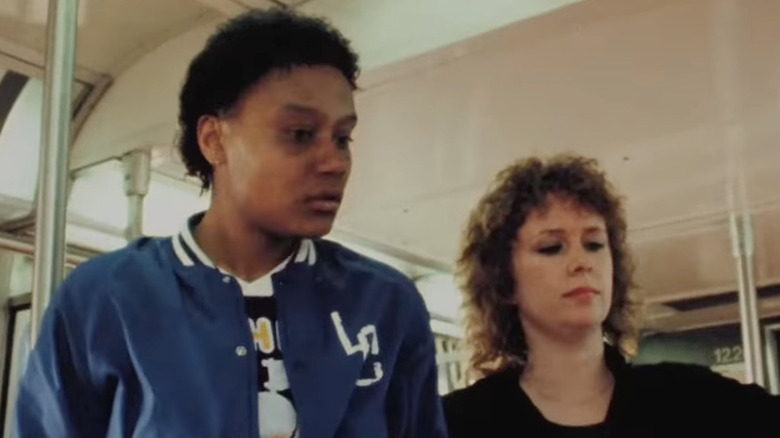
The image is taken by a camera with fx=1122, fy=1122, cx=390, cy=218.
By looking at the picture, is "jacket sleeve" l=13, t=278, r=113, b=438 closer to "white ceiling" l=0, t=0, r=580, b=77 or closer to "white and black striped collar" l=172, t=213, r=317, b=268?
"white and black striped collar" l=172, t=213, r=317, b=268

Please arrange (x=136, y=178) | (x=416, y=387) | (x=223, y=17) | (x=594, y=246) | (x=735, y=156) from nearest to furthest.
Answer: (x=416, y=387) < (x=594, y=246) < (x=223, y=17) < (x=136, y=178) < (x=735, y=156)

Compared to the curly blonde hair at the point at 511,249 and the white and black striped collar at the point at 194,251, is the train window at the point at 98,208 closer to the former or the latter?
the curly blonde hair at the point at 511,249

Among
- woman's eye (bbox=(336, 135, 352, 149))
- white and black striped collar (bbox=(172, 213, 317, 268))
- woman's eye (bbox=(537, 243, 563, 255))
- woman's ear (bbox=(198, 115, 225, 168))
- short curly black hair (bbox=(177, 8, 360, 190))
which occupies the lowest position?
white and black striped collar (bbox=(172, 213, 317, 268))

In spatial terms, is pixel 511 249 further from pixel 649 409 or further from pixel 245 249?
pixel 245 249

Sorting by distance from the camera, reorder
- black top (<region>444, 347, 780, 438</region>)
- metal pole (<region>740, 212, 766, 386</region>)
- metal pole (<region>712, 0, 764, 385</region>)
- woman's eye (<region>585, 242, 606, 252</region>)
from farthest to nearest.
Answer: metal pole (<region>740, 212, 766, 386</region>) < metal pole (<region>712, 0, 764, 385</region>) < woman's eye (<region>585, 242, 606, 252</region>) < black top (<region>444, 347, 780, 438</region>)

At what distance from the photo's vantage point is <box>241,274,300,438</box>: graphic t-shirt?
102 cm

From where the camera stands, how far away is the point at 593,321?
1.55m

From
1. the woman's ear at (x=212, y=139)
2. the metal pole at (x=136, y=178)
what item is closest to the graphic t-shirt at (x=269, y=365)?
the woman's ear at (x=212, y=139)

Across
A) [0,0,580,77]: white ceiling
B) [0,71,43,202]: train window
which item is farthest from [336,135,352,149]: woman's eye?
[0,71,43,202]: train window

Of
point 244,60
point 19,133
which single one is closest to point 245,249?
point 244,60

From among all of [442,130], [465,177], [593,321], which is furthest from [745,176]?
[593,321]

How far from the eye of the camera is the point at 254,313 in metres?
1.08

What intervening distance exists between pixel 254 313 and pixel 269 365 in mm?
58

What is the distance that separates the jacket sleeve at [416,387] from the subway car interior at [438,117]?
399mm
